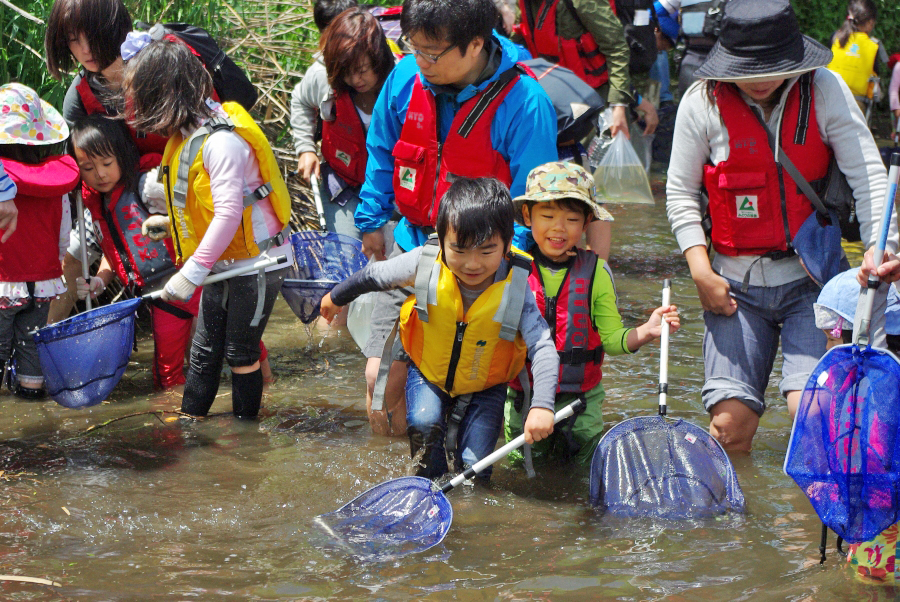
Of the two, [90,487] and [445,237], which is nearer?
[445,237]

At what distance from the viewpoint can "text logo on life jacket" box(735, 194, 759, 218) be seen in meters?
3.94

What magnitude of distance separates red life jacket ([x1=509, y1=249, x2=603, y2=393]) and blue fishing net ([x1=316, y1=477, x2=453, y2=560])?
83 centimetres

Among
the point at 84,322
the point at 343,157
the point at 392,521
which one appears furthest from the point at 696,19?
the point at 392,521

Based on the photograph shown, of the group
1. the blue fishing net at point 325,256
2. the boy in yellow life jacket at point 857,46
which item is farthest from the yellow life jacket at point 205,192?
the boy in yellow life jacket at point 857,46

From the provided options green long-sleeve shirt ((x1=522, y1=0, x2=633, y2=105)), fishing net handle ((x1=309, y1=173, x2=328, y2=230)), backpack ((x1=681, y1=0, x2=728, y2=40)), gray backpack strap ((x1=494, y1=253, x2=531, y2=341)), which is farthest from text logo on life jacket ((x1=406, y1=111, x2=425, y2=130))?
backpack ((x1=681, y1=0, x2=728, y2=40))

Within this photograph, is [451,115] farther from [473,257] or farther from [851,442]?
[851,442]

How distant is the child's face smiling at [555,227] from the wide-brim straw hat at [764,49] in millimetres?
716

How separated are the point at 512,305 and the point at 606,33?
3.39m

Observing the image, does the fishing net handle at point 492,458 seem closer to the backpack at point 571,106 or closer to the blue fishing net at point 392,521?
the blue fishing net at point 392,521

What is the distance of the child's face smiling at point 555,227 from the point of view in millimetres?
4047

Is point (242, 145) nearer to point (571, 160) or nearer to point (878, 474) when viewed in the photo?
point (571, 160)

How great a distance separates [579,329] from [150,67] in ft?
6.70

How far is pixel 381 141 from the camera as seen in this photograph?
14.8 ft

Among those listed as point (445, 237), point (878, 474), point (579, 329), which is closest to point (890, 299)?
point (878, 474)
